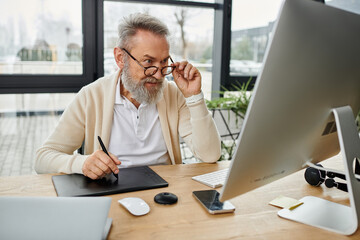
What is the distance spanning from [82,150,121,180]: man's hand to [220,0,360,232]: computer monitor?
0.56m

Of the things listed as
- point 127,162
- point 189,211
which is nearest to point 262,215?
point 189,211

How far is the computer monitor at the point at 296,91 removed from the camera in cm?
68

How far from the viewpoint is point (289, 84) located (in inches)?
28.9

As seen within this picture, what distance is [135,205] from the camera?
3.24ft

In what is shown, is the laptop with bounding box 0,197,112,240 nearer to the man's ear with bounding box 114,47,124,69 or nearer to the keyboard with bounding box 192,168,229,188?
the keyboard with bounding box 192,168,229,188

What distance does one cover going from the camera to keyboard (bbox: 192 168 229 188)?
1.20m

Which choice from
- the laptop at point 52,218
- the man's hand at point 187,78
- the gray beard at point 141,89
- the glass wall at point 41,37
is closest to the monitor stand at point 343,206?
the laptop at point 52,218

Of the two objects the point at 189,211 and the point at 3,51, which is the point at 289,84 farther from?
the point at 3,51

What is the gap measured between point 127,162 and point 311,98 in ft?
3.45

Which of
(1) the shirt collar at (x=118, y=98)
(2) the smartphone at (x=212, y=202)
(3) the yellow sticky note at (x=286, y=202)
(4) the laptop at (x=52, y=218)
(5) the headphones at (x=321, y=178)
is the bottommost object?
(3) the yellow sticky note at (x=286, y=202)

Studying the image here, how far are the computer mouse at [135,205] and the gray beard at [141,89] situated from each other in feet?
2.41

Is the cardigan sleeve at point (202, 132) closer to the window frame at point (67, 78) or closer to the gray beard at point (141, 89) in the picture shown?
the gray beard at point (141, 89)

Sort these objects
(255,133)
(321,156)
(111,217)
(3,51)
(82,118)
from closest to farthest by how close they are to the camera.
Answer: (255,133), (111,217), (321,156), (82,118), (3,51)

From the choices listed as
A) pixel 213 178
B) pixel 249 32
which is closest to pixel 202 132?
pixel 213 178
